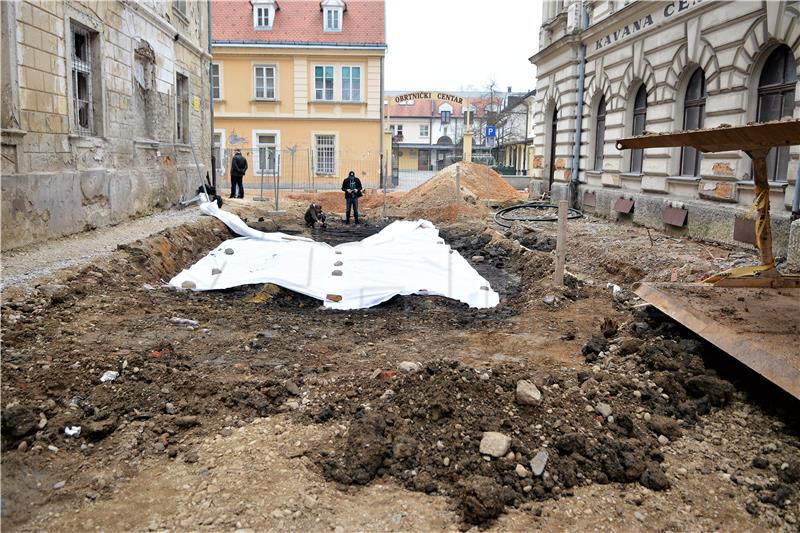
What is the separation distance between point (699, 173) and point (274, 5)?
2630cm

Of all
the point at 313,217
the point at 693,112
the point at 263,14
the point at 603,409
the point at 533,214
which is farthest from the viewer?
the point at 263,14

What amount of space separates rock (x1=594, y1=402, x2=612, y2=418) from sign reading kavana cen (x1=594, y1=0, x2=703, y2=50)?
11.0 metres

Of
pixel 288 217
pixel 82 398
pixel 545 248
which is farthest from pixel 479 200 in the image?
pixel 82 398

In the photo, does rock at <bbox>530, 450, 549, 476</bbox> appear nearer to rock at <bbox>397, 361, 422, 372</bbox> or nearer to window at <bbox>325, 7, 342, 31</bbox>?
rock at <bbox>397, 361, 422, 372</bbox>

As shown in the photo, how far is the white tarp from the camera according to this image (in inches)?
343

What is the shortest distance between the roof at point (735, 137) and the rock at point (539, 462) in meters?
3.38

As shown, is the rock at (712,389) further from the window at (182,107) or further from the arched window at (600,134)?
the window at (182,107)

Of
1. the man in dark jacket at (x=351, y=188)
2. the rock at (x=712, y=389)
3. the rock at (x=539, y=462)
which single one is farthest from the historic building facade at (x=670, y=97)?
the rock at (x=539, y=462)

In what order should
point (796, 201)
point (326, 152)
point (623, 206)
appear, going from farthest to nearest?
point (326, 152), point (623, 206), point (796, 201)

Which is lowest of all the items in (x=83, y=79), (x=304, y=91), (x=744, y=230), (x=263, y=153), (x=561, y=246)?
(x=561, y=246)

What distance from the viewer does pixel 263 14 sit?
32594 millimetres

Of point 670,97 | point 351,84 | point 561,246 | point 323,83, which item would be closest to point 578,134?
point 670,97

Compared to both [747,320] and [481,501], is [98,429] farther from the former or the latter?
[747,320]

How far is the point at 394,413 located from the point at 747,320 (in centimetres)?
326
